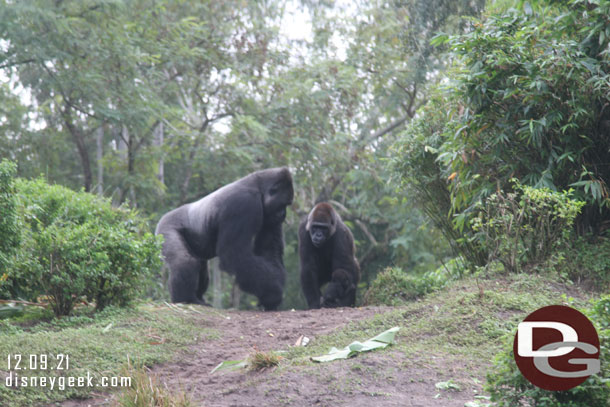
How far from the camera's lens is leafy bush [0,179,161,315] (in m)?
5.07

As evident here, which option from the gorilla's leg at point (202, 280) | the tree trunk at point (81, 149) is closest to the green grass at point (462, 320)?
the gorilla's leg at point (202, 280)

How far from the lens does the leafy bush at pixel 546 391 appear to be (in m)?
2.45

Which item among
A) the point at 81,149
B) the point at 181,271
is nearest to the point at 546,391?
the point at 181,271

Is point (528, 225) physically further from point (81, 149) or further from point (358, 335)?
point (81, 149)

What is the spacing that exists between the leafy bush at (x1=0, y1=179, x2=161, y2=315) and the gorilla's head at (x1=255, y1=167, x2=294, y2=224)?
2.16m

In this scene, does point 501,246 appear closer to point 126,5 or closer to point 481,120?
point 481,120

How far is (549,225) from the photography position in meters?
5.18

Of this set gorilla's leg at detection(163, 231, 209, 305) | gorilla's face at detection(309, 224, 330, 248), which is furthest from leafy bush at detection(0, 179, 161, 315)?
gorilla's face at detection(309, 224, 330, 248)

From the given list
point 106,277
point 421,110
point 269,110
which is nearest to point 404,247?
point 269,110

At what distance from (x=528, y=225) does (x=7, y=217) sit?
4177 mm

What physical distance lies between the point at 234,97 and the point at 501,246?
10524mm

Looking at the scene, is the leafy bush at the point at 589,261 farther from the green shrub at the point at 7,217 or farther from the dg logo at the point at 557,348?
the green shrub at the point at 7,217

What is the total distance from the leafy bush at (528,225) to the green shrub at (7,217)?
12.2 ft

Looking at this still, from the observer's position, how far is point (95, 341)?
444cm
